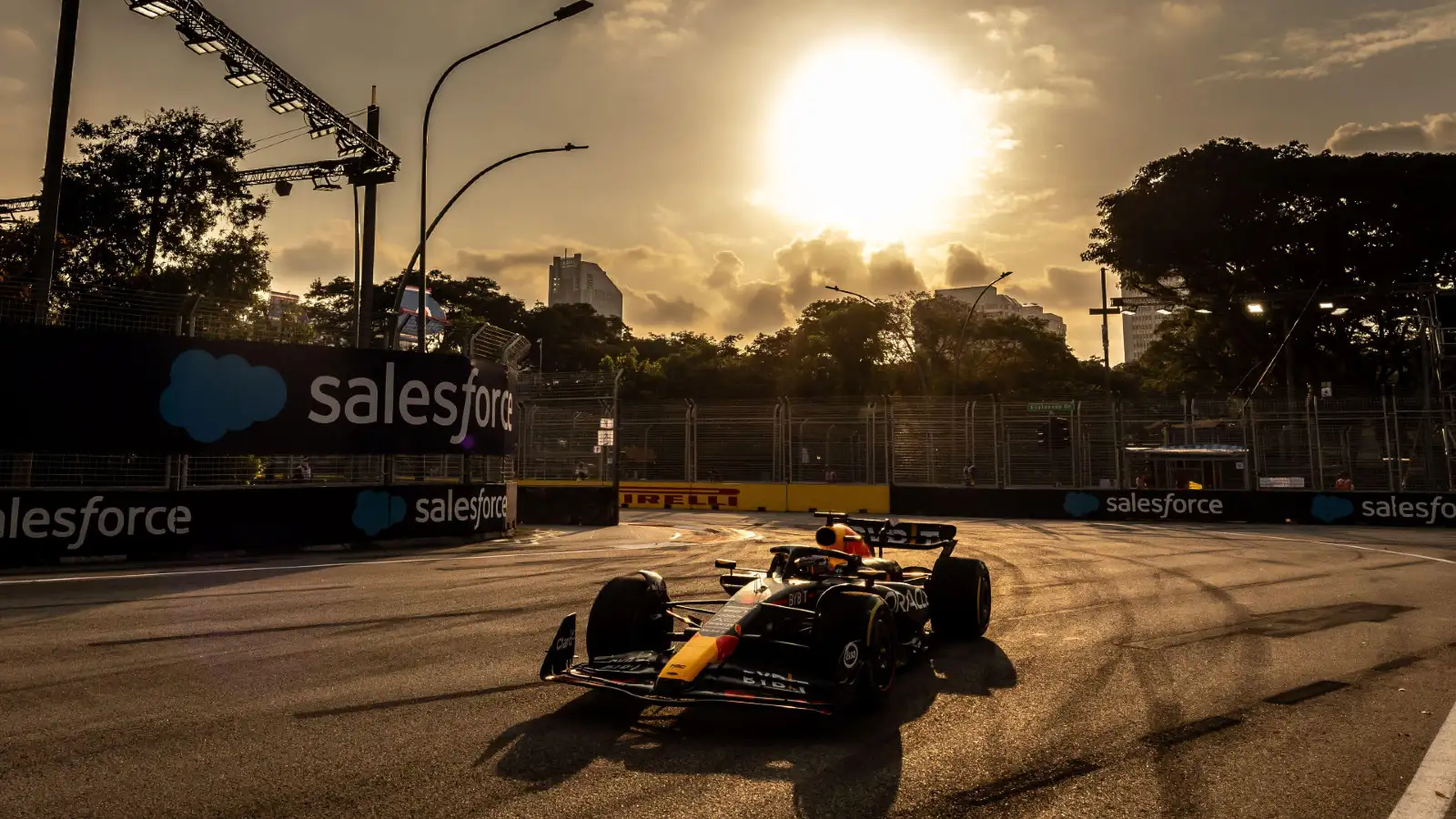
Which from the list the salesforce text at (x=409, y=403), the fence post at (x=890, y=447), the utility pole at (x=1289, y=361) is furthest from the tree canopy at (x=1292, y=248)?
the salesforce text at (x=409, y=403)

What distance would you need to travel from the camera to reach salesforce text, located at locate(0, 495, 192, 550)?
12.7m

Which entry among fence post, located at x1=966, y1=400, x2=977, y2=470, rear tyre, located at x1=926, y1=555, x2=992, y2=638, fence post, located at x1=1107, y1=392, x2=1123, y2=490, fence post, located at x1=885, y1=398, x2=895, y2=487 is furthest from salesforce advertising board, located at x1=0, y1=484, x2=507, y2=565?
fence post, located at x1=1107, y1=392, x2=1123, y2=490

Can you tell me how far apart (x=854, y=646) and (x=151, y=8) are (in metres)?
18.8

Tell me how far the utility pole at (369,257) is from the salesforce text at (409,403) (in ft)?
8.02

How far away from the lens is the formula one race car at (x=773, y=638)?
5184 mm

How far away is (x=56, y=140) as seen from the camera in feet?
48.6

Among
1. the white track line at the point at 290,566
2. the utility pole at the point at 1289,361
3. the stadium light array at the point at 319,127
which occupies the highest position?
the stadium light array at the point at 319,127

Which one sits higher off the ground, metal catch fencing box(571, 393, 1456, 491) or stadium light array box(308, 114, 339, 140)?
stadium light array box(308, 114, 339, 140)

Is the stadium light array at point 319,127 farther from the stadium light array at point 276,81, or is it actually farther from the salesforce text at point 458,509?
the salesforce text at point 458,509

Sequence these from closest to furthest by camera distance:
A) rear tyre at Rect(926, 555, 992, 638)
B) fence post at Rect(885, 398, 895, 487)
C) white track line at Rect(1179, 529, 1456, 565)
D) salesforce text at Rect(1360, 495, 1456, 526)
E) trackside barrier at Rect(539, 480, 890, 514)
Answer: rear tyre at Rect(926, 555, 992, 638) → white track line at Rect(1179, 529, 1456, 565) → salesforce text at Rect(1360, 495, 1456, 526) → trackside barrier at Rect(539, 480, 890, 514) → fence post at Rect(885, 398, 895, 487)

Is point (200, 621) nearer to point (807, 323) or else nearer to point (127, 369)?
point (127, 369)

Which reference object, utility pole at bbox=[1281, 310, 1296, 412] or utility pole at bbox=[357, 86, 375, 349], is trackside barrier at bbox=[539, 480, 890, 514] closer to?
utility pole at bbox=[357, 86, 375, 349]

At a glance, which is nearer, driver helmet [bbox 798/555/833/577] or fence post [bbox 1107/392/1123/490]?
driver helmet [bbox 798/555/833/577]

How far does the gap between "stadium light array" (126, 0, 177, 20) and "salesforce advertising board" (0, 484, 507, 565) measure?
9.60m
